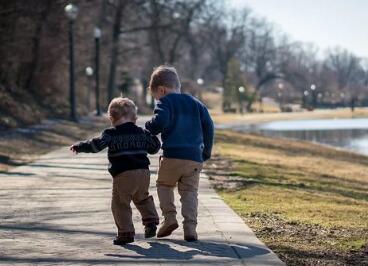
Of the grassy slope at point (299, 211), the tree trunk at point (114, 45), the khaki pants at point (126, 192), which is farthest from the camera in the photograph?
the tree trunk at point (114, 45)

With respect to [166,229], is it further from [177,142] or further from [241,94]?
[241,94]

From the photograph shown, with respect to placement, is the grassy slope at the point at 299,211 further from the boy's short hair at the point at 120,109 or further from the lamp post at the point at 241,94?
the lamp post at the point at 241,94

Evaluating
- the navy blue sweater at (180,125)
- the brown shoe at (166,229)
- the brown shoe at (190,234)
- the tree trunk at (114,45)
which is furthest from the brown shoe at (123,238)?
the tree trunk at (114,45)

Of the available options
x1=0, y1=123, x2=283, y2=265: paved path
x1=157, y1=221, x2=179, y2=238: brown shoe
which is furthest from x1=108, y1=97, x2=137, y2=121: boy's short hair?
x1=0, y1=123, x2=283, y2=265: paved path

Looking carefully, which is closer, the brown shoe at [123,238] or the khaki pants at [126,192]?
the brown shoe at [123,238]

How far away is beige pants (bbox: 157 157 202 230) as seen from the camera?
634cm

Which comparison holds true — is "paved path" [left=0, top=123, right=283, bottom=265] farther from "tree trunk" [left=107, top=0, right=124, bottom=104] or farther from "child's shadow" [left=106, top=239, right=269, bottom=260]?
"tree trunk" [left=107, top=0, right=124, bottom=104]

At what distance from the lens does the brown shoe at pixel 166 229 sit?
634 cm

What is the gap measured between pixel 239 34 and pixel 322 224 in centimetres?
10419

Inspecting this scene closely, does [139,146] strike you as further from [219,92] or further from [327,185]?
[219,92]

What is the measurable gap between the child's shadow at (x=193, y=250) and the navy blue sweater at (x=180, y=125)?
29.2 inches

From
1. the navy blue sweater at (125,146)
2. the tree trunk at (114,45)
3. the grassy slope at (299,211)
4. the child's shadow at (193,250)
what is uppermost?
the tree trunk at (114,45)

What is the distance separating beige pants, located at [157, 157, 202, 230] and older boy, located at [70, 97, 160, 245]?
0.15 meters

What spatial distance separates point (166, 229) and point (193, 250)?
528mm
